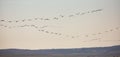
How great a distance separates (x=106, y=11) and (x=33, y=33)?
0.77 m

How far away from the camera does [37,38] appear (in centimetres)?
175

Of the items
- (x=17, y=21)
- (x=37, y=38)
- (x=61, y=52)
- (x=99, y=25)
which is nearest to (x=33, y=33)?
(x=37, y=38)

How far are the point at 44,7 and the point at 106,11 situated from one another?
62 centimetres

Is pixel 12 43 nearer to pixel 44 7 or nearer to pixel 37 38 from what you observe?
pixel 37 38

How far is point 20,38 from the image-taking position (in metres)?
1.76

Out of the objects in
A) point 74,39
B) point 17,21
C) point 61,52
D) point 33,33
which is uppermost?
point 17,21

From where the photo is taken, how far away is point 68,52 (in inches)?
67.5

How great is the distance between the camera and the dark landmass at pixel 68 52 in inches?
65.8

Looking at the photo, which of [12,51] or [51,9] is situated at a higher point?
[51,9]

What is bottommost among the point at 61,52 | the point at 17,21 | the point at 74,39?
the point at 61,52

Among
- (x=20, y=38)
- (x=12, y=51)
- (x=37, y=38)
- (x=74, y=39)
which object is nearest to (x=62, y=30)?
(x=74, y=39)

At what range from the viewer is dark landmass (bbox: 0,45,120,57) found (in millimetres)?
1671

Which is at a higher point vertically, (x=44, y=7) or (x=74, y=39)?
(x=44, y=7)

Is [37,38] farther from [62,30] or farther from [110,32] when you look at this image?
[110,32]
